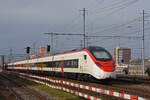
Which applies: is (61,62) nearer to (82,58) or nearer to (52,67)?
(52,67)

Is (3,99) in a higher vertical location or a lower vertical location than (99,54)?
lower

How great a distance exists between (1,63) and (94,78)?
264ft

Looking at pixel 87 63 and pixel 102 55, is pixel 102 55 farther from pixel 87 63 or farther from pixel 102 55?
pixel 87 63

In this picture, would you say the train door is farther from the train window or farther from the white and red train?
the train window

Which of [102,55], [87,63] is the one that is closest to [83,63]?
[87,63]

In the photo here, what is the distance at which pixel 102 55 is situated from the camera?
21328 mm

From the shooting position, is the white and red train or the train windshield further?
the train windshield

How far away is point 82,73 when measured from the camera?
23094 mm

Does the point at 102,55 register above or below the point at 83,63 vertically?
above

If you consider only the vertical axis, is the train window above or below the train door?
above

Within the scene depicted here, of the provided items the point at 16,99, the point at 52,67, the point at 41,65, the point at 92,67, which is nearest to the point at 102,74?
the point at 92,67

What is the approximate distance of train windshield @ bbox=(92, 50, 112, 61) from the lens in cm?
2093

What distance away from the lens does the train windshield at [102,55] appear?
20.9 m

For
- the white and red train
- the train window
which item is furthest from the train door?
the train window
